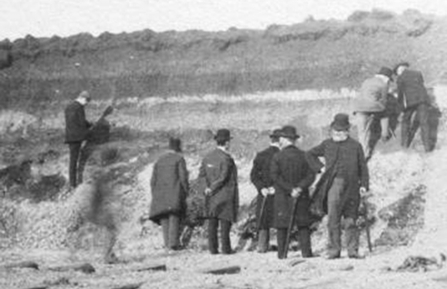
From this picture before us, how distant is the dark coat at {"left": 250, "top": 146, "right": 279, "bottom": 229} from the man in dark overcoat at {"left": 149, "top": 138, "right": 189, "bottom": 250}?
166cm

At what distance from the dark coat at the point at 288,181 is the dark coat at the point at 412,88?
398 cm

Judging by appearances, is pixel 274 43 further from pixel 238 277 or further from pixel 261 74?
pixel 238 277

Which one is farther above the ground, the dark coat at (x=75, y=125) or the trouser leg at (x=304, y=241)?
the dark coat at (x=75, y=125)

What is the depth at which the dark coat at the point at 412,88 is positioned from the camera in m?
15.1

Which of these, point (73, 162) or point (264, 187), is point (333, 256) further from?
point (73, 162)

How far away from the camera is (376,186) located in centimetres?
1459

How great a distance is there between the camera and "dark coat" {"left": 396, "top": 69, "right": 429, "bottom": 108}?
15.1 m

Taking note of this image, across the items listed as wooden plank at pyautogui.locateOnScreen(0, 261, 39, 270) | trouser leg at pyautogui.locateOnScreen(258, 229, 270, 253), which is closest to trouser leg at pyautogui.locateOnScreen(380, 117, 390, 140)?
trouser leg at pyautogui.locateOnScreen(258, 229, 270, 253)

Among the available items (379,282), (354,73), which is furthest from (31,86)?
(379,282)

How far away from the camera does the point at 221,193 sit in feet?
43.6

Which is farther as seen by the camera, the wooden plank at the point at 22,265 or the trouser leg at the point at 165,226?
the trouser leg at the point at 165,226

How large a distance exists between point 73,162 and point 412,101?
669 centimetres

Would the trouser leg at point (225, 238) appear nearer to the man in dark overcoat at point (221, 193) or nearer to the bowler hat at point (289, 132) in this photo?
the man in dark overcoat at point (221, 193)

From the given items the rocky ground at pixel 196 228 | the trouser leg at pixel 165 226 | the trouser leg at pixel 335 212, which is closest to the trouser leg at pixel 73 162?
the rocky ground at pixel 196 228
